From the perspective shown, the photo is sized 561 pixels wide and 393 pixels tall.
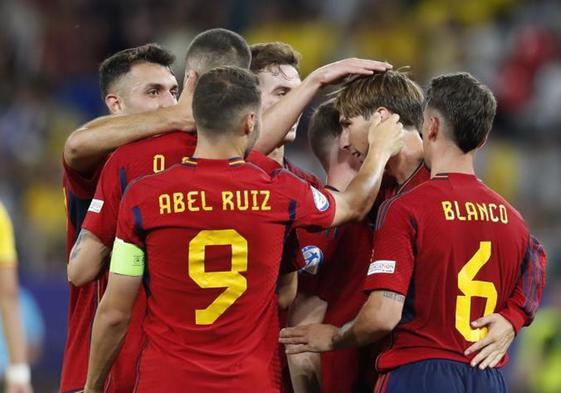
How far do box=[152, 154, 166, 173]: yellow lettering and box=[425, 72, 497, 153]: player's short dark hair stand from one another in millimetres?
1164

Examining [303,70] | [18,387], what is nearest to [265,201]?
[18,387]

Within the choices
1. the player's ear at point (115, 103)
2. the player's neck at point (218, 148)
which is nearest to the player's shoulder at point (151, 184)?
the player's neck at point (218, 148)

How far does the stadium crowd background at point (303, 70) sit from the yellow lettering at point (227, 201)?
630cm

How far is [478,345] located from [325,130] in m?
1.50

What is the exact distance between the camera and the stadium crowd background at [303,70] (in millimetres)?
11891

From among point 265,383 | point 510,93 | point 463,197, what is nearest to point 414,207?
point 463,197

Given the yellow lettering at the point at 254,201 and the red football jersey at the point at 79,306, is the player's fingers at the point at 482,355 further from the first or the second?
the red football jersey at the point at 79,306

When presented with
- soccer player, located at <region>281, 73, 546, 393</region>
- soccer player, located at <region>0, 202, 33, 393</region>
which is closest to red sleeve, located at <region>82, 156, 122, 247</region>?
soccer player, located at <region>281, 73, 546, 393</region>

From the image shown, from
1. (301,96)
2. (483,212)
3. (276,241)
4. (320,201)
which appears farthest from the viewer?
(301,96)

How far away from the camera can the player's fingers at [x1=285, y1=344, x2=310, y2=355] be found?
5473mm

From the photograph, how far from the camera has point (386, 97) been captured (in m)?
5.56

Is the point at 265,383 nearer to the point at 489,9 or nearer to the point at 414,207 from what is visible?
the point at 414,207

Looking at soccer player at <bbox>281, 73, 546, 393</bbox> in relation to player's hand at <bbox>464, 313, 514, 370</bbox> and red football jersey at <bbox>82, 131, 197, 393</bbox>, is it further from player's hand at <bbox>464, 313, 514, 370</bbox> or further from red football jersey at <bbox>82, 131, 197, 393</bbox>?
red football jersey at <bbox>82, 131, 197, 393</bbox>

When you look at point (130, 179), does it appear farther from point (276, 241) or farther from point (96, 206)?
point (276, 241)
